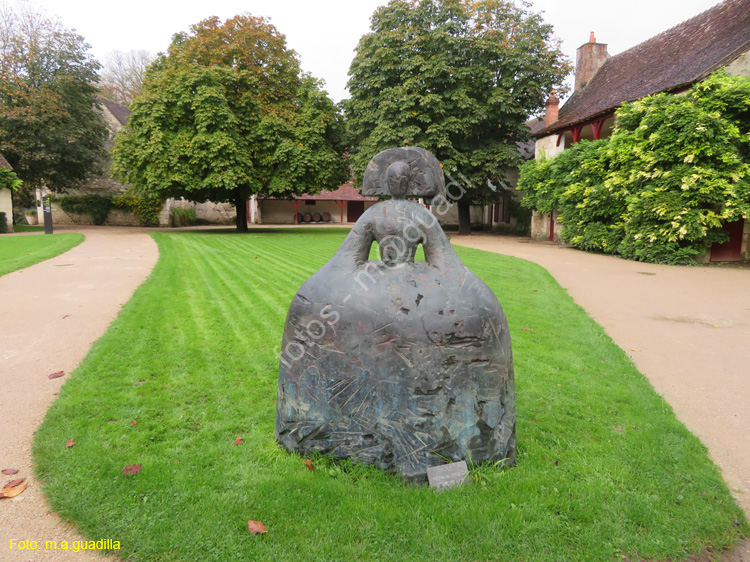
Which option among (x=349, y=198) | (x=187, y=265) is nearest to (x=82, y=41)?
(x=349, y=198)

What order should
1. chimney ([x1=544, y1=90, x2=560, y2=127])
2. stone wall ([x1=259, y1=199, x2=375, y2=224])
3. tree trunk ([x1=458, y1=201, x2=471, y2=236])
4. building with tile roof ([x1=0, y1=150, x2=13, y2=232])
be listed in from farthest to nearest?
stone wall ([x1=259, y1=199, x2=375, y2=224]) → tree trunk ([x1=458, y1=201, x2=471, y2=236]) → building with tile roof ([x1=0, y1=150, x2=13, y2=232]) → chimney ([x1=544, y1=90, x2=560, y2=127])

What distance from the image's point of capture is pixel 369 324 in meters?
2.96

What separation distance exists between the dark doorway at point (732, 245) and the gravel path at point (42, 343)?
1797 cm

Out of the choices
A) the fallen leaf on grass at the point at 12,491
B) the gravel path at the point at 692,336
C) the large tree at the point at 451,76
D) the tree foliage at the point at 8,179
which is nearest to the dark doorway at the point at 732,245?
the gravel path at the point at 692,336

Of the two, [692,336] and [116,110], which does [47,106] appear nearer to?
[116,110]

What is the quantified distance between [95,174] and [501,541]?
3884 centimetres

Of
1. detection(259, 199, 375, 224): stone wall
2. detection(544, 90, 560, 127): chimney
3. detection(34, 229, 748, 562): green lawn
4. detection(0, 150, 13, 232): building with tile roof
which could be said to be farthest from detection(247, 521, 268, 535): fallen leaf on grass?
detection(259, 199, 375, 224): stone wall

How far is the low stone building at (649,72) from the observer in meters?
15.7

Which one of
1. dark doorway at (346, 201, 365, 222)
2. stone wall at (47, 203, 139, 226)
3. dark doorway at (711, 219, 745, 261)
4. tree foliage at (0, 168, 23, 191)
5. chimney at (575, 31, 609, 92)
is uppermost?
chimney at (575, 31, 609, 92)

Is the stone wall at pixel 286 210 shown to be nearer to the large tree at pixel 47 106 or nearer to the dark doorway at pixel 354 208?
the dark doorway at pixel 354 208

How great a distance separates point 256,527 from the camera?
264 centimetres

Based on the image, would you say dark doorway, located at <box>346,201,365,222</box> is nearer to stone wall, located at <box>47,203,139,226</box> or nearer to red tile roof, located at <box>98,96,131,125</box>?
stone wall, located at <box>47,203,139,226</box>

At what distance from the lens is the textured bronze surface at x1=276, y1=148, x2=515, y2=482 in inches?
116

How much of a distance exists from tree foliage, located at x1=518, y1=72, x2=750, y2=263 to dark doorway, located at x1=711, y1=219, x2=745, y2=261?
55 centimetres
